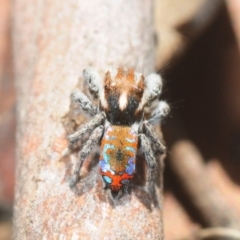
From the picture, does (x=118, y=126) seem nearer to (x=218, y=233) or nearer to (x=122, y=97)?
(x=122, y=97)

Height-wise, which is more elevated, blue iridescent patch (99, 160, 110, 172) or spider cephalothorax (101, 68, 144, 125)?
spider cephalothorax (101, 68, 144, 125)

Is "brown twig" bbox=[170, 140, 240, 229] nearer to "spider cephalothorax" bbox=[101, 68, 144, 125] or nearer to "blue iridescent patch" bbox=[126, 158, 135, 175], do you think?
"spider cephalothorax" bbox=[101, 68, 144, 125]

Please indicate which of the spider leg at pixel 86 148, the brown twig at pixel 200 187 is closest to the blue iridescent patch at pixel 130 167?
the spider leg at pixel 86 148

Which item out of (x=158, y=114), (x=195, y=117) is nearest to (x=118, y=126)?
(x=158, y=114)

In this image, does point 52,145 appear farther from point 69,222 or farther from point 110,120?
point 69,222

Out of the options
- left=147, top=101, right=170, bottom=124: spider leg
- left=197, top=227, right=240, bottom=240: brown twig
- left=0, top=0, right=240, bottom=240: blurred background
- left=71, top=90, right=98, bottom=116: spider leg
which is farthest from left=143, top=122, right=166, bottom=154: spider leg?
left=197, top=227, right=240, bottom=240: brown twig

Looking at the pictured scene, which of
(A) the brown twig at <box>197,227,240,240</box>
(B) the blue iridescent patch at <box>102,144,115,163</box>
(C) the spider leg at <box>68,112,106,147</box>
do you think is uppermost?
(C) the spider leg at <box>68,112,106,147</box>

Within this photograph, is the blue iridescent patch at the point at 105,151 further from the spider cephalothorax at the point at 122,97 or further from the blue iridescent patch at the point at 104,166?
the spider cephalothorax at the point at 122,97
